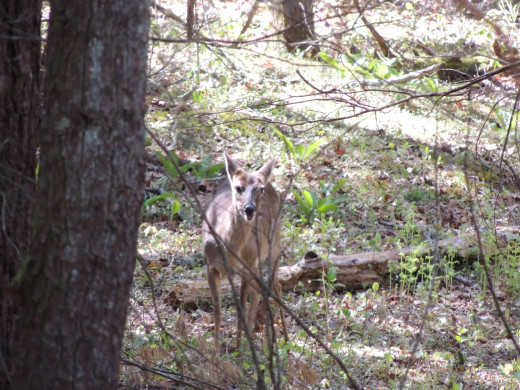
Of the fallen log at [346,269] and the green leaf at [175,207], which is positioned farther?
the green leaf at [175,207]

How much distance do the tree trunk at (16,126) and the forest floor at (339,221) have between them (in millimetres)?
564

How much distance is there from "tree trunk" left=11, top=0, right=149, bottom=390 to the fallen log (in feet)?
14.6

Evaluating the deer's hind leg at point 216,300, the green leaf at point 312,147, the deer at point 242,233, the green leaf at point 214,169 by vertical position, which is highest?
the green leaf at point 312,147

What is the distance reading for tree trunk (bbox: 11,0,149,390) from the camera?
7.59 feet

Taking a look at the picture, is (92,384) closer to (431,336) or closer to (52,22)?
(52,22)

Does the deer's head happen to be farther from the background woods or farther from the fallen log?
the fallen log

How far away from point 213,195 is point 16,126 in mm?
5823

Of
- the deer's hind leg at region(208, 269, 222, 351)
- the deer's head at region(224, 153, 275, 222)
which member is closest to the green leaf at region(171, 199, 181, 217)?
the deer's head at region(224, 153, 275, 222)

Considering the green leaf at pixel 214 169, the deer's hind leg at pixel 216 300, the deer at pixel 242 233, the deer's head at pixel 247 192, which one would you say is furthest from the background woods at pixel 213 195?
the deer's head at pixel 247 192

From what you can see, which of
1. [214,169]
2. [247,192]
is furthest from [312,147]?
[247,192]

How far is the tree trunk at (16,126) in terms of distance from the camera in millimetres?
2826

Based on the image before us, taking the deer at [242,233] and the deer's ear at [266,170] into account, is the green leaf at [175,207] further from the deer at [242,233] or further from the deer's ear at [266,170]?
the deer's ear at [266,170]

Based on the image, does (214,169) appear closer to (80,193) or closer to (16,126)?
(16,126)

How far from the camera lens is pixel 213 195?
28.5ft
